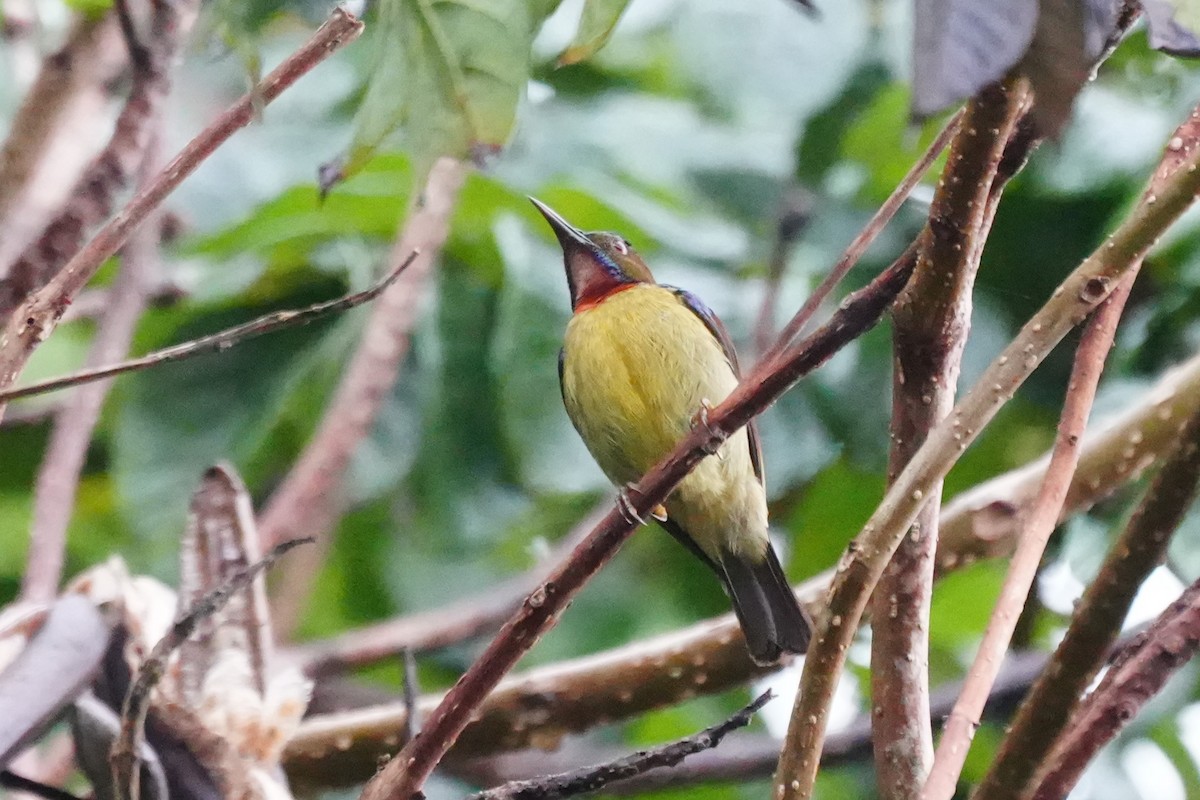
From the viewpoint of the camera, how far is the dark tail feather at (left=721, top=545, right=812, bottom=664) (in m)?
1.68

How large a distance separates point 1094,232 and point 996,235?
16cm

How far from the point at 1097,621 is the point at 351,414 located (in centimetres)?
143

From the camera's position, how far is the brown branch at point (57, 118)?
7.64ft

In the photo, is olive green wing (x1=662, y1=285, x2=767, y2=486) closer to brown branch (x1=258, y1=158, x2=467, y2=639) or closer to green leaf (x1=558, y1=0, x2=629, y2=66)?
brown branch (x1=258, y1=158, x2=467, y2=639)

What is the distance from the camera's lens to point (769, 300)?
219 cm

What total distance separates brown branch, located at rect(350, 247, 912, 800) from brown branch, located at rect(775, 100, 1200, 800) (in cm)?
10

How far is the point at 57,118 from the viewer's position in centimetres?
235

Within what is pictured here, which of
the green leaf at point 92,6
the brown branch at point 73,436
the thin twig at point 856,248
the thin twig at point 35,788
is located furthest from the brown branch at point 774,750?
the green leaf at point 92,6

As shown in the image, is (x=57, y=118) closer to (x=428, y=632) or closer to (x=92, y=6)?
(x=92, y=6)

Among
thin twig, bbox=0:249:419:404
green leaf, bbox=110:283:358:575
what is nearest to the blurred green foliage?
green leaf, bbox=110:283:358:575

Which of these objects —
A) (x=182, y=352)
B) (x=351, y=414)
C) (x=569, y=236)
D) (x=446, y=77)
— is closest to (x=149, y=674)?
(x=182, y=352)

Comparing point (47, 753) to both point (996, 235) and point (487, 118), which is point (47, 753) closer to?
point (487, 118)

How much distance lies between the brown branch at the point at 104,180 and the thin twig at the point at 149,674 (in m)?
0.82

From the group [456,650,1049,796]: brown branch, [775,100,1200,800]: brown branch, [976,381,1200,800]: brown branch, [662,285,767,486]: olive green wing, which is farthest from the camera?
[662,285,767,486]: olive green wing
